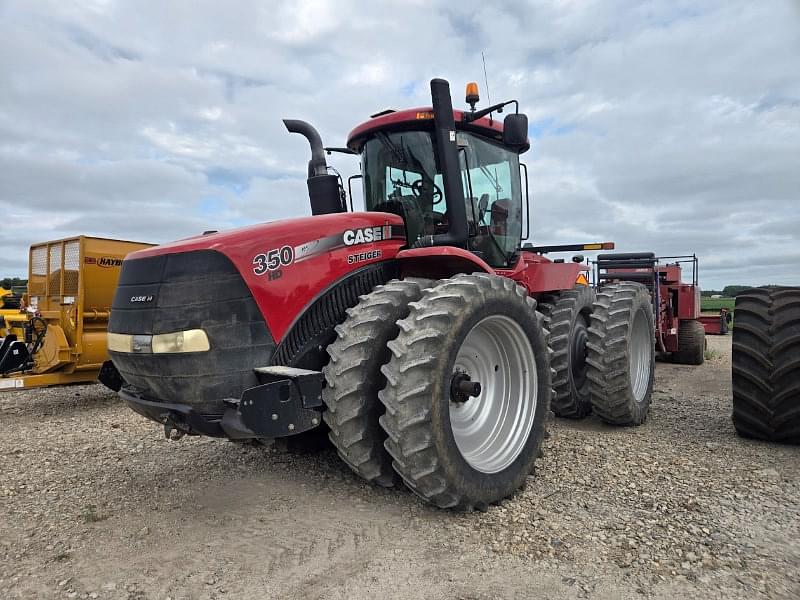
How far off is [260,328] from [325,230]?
2.54 ft

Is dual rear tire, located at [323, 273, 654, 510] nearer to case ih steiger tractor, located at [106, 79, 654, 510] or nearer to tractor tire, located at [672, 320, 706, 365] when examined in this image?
case ih steiger tractor, located at [106, 79, 654, 510]

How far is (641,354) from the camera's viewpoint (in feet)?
20.6

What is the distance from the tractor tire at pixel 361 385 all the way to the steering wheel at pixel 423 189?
143cm

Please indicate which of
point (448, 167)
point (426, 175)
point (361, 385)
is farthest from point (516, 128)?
point (361, 385)

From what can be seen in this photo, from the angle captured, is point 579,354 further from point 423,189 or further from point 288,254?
point 288,254

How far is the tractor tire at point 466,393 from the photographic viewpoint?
10.1 feet

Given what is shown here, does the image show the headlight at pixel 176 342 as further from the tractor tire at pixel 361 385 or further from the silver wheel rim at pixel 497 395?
the silver wheel rim at pixel 497 395

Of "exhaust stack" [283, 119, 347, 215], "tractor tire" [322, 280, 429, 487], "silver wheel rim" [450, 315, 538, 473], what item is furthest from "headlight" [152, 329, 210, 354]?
"exhaust stack" [283, 119, 347, 215]

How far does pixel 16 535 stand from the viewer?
3314 mm

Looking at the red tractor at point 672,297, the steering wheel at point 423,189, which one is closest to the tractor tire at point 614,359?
the steering wheel at point 423,189

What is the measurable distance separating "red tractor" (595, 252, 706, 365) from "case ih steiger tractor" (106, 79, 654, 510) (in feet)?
24.5

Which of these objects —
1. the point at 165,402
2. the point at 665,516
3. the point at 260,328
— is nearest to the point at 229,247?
the point at 260,328

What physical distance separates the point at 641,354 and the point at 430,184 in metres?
3.39

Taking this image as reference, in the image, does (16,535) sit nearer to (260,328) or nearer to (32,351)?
(260,328)
